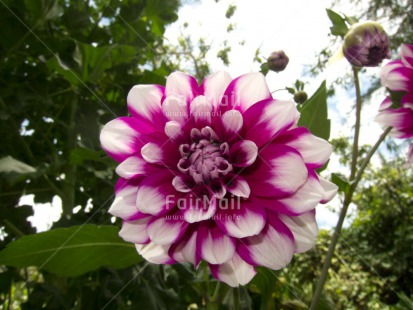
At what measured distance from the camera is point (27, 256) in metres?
0.45

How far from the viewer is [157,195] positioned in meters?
0.32

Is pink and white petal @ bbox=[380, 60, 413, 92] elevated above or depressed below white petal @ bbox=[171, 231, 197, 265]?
above

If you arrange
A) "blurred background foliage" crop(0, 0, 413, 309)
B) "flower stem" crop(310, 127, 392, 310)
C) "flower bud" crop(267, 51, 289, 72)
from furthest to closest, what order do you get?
"blurred background foliage" crop(0, 0, 413, 309) < "flower bud" crop(267, 51, 289, 72) < "flower stem" crop(310, 127, 392, 310)

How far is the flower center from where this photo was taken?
0.34 meters

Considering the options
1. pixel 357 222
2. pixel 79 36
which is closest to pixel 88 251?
pixel 79 36

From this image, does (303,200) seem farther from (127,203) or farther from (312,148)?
(127,203)

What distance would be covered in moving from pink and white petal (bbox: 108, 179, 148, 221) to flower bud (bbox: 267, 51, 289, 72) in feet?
0.92

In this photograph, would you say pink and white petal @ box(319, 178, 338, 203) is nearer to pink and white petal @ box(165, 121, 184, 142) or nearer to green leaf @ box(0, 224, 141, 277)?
pink and white petal @ box(165, 121, 184, 142)

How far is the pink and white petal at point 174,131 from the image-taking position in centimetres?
34

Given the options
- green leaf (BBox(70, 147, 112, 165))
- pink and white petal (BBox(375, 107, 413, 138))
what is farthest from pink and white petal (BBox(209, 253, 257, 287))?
green leaf (BBox(70, 147, 112, 165))

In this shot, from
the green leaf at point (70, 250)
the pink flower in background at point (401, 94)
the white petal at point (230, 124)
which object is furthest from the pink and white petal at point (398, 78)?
the green leaf at point (70, 250)

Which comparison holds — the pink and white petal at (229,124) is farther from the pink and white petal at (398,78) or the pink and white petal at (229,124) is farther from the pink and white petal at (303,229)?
the pink and white petal at (398,78)

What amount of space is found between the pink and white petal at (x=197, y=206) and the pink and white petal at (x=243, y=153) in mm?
38

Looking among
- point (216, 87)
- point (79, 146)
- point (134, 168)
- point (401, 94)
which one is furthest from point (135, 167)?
point (79, 146)
